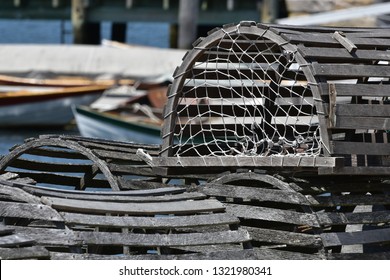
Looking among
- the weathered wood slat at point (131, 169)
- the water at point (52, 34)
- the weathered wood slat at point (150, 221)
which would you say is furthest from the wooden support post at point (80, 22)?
the weathered wood slat at point (150, 221)

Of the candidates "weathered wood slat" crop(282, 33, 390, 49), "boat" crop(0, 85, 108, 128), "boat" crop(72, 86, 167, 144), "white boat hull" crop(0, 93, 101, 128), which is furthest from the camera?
"white boat hull" crop(0, 93, 101, 128)

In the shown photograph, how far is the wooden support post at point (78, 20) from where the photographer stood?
3053 cm

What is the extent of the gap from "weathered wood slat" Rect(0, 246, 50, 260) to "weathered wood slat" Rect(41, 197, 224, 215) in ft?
1.23

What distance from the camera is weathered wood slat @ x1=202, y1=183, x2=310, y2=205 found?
701cm

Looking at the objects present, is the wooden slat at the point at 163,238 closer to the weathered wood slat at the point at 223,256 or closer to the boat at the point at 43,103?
the weathered wood slat at the point at 223,256

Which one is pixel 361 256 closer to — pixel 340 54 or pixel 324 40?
pixel 340 54

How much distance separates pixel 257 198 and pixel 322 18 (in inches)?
485

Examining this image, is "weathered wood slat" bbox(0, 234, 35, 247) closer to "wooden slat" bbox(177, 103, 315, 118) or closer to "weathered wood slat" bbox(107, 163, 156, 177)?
"weathered wood slat" bbox(107, 163, 156, 177)

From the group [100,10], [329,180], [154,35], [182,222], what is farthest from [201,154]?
[154,35]

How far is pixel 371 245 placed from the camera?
7.50 metres

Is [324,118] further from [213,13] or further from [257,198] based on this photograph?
[213,13]

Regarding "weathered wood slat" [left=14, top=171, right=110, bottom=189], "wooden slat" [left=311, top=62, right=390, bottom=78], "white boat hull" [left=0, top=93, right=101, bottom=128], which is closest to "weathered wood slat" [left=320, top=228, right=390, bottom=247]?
"wooden slat" [left=311, top=62, right=390, bottom=78]

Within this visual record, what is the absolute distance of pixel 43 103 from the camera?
22.9 m

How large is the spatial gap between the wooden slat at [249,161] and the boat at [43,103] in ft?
48.3
